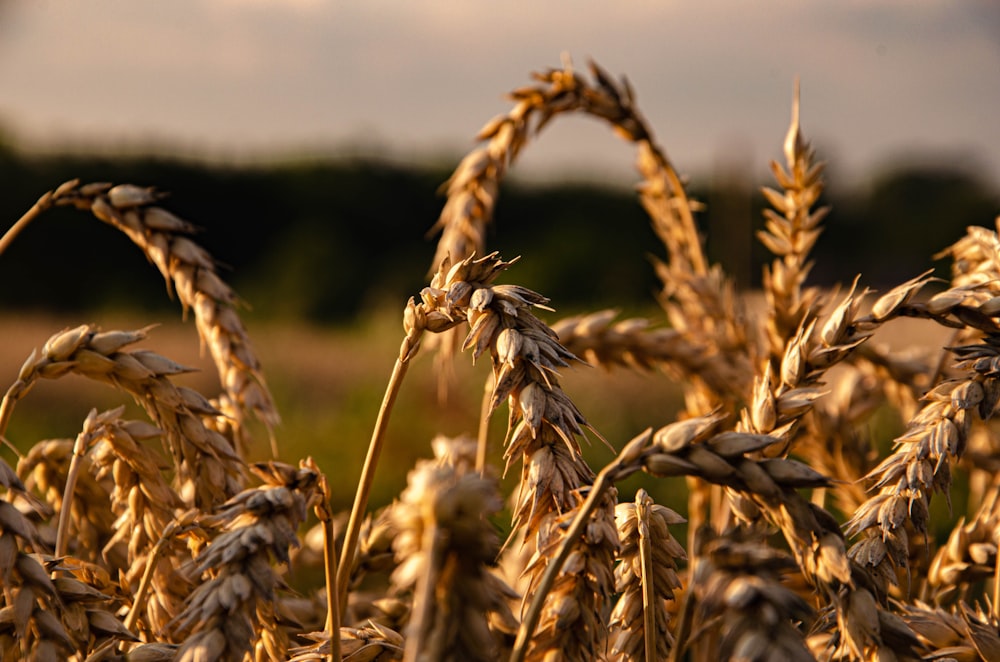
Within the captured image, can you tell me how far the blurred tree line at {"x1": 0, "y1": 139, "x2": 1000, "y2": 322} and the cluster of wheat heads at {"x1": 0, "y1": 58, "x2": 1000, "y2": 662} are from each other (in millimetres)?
12958

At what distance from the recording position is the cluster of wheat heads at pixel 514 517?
1.81 ft

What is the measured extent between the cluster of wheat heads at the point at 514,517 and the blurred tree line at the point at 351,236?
12958 mm

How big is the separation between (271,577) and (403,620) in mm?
464

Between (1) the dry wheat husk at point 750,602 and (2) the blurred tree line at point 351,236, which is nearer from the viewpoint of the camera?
(1) the dry wheat husk at point 750,602

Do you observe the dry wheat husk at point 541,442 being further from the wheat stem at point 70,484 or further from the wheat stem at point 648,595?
the wheat stem at point 70,484

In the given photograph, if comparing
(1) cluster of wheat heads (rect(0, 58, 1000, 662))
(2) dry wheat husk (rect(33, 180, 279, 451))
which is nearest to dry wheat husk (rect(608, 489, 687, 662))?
(1) cluster of wheat heads (rect(0, 58, 1000, 662))

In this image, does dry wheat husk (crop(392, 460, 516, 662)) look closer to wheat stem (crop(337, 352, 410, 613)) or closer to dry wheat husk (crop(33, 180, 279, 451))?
wheat stem (crop(337, 352, 410, 613))

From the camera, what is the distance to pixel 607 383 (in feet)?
29.1

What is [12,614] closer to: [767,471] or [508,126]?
[767,471]

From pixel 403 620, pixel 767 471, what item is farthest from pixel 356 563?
pixel 767 471

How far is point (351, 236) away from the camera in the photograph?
18.0m

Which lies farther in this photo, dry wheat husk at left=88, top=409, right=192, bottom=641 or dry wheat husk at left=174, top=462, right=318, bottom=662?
dry wheat husk at left=88, top=409, right=192, bottom=641

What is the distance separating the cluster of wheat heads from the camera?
55cm

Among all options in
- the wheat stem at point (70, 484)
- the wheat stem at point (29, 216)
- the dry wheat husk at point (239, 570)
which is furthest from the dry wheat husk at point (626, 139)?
the dry wheat husk at point (239, 570)
